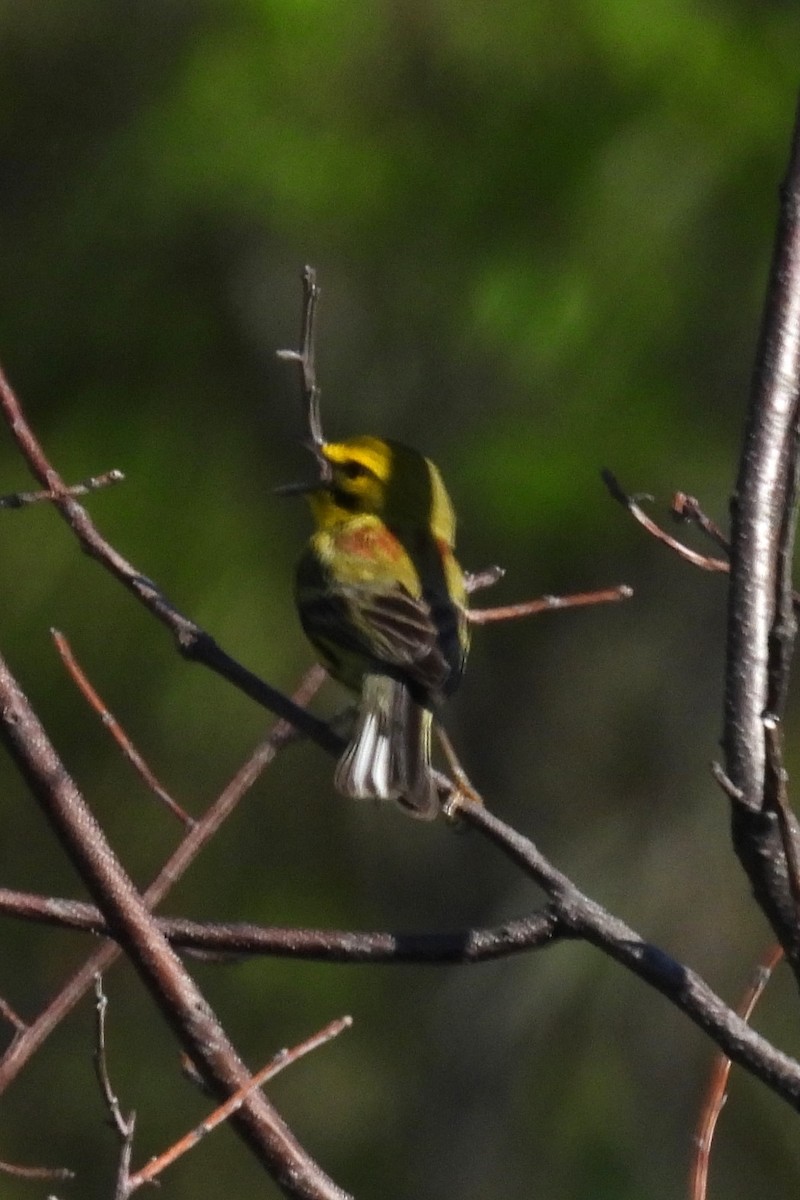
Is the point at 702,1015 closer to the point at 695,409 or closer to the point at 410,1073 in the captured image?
the point at 695,409

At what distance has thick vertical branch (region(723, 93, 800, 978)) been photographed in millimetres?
2076

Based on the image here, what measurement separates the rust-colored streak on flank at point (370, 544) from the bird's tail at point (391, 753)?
41 centimetres

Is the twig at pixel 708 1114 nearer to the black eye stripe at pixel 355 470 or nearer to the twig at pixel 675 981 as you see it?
the twig at pixel 675 981

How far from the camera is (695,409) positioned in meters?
7.09

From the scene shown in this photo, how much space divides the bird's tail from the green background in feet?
9.92

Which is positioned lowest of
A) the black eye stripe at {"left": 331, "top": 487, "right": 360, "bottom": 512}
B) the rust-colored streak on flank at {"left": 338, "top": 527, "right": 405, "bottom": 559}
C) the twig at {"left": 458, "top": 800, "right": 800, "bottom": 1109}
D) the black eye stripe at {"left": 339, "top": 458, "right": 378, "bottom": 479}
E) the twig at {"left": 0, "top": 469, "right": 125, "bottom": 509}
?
the rust-colored streak on flank at {"left": 338, "top": 527, "right": 405, "bottom": 559}

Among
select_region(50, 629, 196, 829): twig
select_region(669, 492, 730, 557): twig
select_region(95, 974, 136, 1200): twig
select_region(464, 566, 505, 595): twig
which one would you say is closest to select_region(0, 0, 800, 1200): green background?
select_region(464, 566, 505, 595): twig

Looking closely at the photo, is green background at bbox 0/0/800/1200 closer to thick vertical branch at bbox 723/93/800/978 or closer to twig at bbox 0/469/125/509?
twig at bbox 0/469/125/509

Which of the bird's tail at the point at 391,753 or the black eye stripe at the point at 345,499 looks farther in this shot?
the black eye stripe at the point at 345,499

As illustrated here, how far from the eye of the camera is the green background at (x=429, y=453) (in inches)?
272

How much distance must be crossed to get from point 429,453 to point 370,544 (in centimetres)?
345

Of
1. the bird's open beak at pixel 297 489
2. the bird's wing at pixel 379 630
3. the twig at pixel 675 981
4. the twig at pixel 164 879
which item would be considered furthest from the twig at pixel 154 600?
the bird's open beak at pixel 297 489

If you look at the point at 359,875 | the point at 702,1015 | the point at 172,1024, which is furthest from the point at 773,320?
the point at 359,875

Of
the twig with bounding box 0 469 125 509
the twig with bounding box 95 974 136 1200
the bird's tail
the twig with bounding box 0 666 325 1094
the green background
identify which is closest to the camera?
the twig with bounding box 95 974 136 1200
